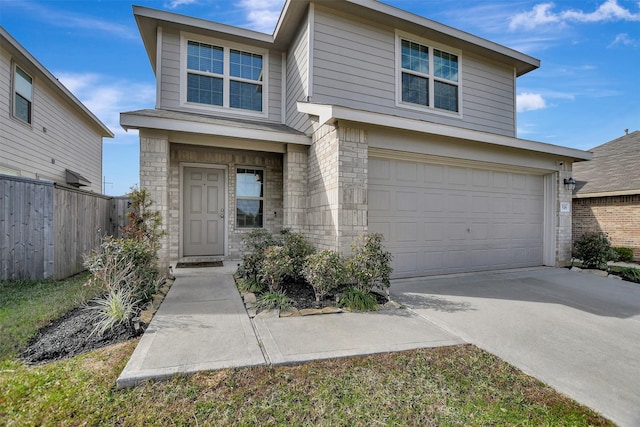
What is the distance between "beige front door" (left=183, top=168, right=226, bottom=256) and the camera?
725cm

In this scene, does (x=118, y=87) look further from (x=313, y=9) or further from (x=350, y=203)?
(x=350, y=203)

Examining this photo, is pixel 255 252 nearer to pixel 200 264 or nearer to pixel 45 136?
pixel 200 264

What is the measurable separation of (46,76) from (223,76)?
17.7ft

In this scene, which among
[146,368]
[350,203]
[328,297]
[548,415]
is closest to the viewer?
[548,415]

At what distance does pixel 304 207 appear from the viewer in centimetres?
668

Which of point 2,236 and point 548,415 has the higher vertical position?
point 2,236

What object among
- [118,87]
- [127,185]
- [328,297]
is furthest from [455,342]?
[118,87]

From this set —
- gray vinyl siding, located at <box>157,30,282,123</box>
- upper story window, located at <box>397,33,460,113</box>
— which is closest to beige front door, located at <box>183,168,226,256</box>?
gray vinyl siding, located at <box>157,30,282,123</box>

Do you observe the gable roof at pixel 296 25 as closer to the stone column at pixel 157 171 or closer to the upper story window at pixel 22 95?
the stone column at pixel 157 171

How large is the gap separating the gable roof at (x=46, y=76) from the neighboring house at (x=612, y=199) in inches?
659

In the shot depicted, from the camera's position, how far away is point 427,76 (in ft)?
24.8

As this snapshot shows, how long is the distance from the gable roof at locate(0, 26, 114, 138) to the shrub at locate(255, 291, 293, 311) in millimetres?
8293

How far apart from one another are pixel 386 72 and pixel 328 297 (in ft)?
17.6

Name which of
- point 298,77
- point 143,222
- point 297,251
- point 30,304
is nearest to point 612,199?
point 298,77
